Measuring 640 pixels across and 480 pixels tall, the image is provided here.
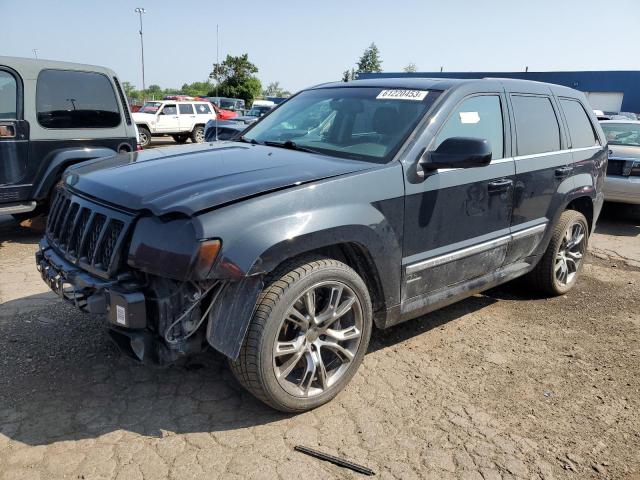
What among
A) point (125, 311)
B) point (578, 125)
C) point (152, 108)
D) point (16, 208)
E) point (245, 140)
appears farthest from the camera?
point (152, 108)

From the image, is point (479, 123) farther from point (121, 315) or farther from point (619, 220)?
point (619, 220)

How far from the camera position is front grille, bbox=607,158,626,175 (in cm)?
802

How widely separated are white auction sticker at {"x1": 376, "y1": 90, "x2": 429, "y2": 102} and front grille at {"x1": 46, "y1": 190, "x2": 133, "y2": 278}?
1.97 metres

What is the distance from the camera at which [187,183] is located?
8.94 feet

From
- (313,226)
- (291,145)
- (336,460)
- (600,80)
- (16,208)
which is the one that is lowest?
(336,460)

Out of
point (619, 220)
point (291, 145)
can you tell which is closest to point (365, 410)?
point (291, 145)

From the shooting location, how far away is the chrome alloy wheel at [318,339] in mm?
2783

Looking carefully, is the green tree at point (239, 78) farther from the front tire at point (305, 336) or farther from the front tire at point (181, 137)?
the front tire at point (305, 336)

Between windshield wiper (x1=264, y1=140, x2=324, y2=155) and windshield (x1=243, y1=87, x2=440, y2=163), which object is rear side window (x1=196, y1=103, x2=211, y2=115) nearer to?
windshield (x1=243, y1=87, x2=440, y2=163)

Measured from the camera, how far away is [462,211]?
3477 millimetres

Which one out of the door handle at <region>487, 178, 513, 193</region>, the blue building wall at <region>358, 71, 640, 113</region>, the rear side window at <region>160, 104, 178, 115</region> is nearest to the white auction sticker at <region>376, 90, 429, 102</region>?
the door handle at <region>487, 178, 513, 193</region>

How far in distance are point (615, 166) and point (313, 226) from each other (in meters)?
7.16

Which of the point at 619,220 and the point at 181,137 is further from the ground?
the point at 181,137

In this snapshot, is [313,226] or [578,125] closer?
[313,226]
